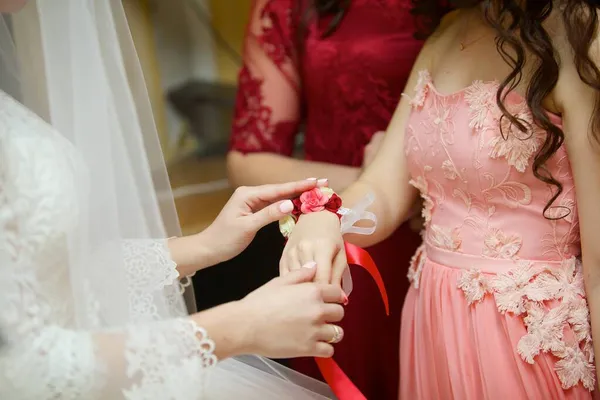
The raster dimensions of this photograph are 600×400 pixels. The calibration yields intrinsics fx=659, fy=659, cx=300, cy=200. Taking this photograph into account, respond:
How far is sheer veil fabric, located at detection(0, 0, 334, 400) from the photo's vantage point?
0.65m

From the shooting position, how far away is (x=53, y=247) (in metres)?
0.72

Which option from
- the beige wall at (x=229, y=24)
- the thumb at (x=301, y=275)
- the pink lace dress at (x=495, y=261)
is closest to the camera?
the thumb at (x=301, y=275)

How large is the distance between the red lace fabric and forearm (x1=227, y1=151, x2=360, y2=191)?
0.03 meters

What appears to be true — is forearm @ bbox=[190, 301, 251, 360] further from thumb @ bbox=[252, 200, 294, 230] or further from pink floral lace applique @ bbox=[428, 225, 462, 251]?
pink floral lace applique @ bbox=[428, 225, 462, 251]

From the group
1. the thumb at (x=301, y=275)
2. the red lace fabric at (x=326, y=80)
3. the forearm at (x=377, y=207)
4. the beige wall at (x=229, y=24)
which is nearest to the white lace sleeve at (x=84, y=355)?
the thumb at (x=301, y=275)

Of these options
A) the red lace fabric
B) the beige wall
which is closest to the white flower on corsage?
the red lace fabric

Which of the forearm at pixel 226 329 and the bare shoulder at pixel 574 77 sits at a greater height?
the bare shoulder at pixel 574 77

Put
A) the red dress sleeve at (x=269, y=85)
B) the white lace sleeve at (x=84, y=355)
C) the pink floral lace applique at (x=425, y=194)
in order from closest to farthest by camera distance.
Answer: the white lace sleeve at (x=84, y=355)
the pink floral lace applique at (x=425, y=194)
the red dress sleeve at (x=269, y=85)

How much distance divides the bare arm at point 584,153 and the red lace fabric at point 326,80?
35 centimetres

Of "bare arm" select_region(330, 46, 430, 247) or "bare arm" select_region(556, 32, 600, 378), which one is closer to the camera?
"bare arm" select_region(556, 32, 600, 378)

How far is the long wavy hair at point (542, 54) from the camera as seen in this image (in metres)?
0.79

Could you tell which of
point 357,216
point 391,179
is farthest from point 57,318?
point 391,179

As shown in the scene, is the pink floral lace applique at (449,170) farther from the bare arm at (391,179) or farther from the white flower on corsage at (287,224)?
the white flower on corsage at (287,224)

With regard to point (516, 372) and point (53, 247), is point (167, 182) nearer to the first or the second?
point (53, 247)
